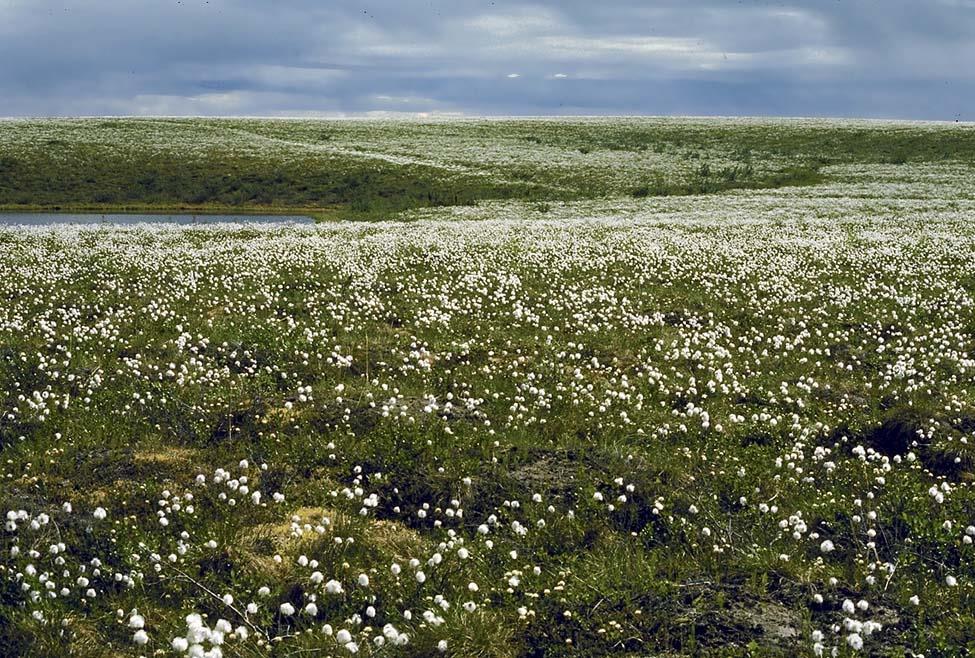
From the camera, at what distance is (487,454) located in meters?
8.69

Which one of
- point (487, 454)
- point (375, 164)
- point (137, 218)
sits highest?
point (375, 164)

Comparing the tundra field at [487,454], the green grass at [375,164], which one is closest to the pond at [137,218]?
the green grass at [375,164]

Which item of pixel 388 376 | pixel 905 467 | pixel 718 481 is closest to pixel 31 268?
pixel 388 376

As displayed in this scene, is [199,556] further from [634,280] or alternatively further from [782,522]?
[634,280]

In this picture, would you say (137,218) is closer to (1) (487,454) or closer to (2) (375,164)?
(2) (375,164)

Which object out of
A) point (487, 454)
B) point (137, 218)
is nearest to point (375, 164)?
point (137, 218)

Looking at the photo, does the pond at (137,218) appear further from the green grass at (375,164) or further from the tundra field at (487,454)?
the tundra field at (487,454)

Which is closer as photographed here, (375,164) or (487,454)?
(487,454)

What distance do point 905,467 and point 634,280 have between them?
10.6 meters

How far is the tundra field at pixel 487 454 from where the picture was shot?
5.94 m

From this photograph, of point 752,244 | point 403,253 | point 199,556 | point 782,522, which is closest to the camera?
point 199,556

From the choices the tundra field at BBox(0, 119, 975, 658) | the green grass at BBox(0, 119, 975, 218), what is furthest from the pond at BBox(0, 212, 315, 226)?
the tundra field at BBox(0, 119, 975, 658)

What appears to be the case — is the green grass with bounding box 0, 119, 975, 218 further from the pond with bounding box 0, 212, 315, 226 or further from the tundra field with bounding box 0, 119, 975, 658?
the tundra field with bounding box 0, 119, 975, 658

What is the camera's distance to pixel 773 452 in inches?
358
